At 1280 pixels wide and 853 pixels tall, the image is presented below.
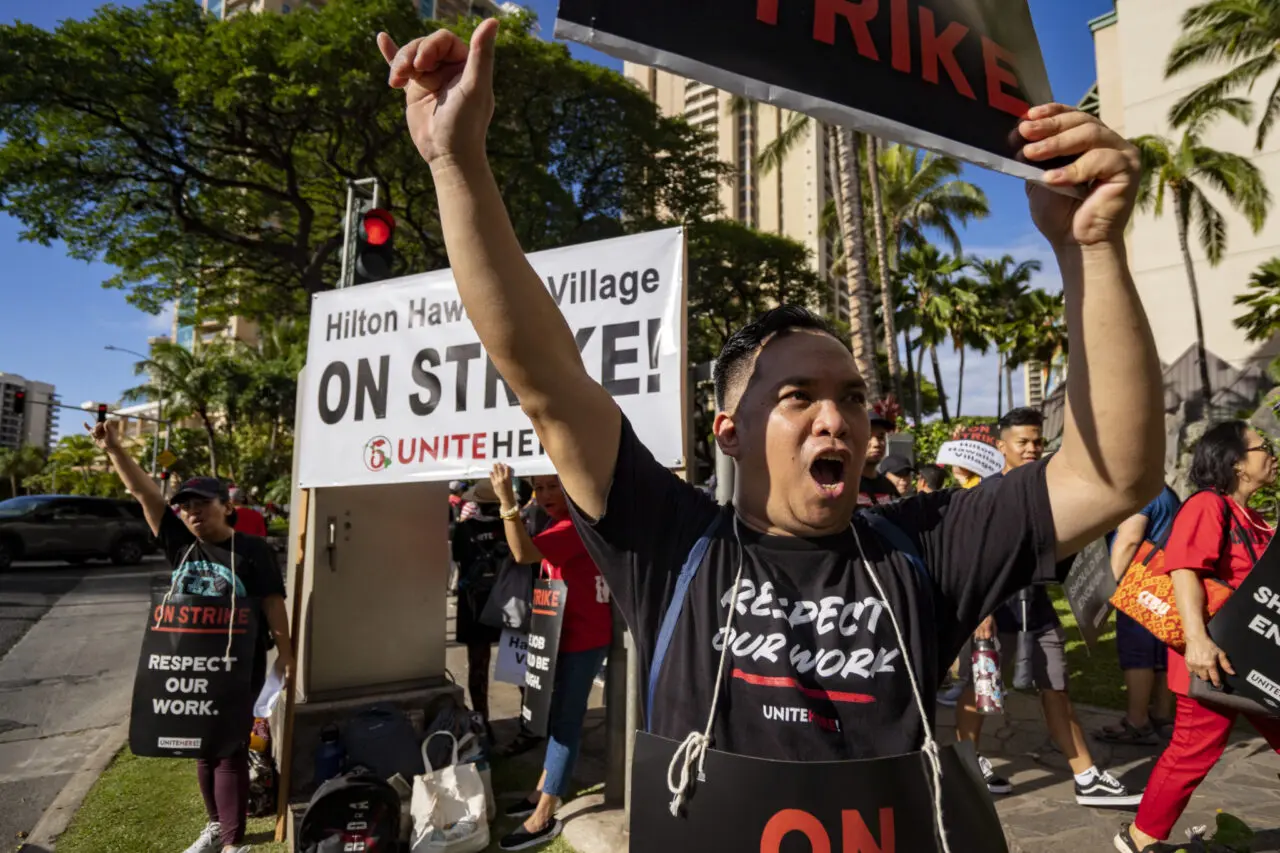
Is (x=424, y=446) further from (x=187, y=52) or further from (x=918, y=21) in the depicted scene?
(x=187, y=52)

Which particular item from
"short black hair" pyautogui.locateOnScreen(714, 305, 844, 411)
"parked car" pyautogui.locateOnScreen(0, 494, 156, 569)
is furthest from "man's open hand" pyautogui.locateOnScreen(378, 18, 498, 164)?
"parked car" pyautogui.locateOnScreen(0, 494, 156, 569)

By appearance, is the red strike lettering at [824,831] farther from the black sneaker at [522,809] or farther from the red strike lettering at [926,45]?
the black sneaker at [522,809]

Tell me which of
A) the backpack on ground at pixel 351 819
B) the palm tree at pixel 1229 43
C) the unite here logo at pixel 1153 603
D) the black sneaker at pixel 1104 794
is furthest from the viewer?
the palm tree at pixel 1229 43

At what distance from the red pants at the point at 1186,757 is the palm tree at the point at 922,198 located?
2851cm

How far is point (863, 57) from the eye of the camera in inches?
57.8

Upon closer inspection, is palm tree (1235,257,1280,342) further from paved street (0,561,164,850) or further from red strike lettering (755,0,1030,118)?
paved street (0,561,164,850)

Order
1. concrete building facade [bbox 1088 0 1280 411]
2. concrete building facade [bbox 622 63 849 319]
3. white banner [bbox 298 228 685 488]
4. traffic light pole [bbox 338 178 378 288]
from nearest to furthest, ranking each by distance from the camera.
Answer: white banner [bbox 298 228 685 488]
traffic light pole [bbox 338 178 378 288]
concrete building facade [bbox 1088 0 1280 411]
concrete building facade [bbox 622 63 849 319]

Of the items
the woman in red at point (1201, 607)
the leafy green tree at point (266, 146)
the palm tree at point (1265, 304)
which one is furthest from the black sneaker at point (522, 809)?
the palm tree at point (1265, 304)

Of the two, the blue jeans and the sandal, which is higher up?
the blue jeans

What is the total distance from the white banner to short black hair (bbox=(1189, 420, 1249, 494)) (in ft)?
7.72

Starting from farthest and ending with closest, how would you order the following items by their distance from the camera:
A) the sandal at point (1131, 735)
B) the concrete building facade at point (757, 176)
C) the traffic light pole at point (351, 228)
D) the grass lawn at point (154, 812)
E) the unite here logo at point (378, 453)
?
1. the concrete building facade at point (757, 176)
2. the traffic light pole at point (351, 228)
3. the sandal at point (1131, 735)
4. the unite here logo at point (378, 453)
5. the grass lawn at point (154, 812)

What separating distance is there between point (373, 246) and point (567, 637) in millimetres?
3115

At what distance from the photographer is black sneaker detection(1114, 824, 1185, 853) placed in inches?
128

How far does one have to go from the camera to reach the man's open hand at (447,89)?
1.31 m
